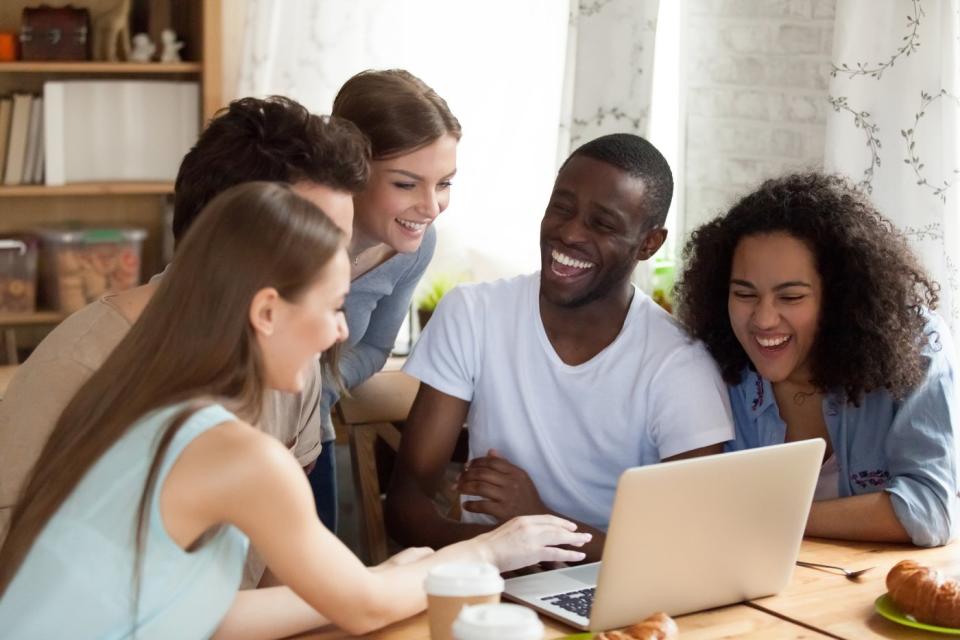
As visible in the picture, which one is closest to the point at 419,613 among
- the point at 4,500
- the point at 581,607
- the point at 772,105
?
the point at 581,607

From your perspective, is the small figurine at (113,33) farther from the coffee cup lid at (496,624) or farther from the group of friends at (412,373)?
the coffee cup lid at (496,624)

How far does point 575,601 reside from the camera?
5.24 ft

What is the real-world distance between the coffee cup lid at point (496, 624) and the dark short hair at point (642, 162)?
3.63ft

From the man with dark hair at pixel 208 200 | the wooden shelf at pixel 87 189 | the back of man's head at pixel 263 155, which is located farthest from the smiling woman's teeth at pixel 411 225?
the wooden shelf at pixel 87 189

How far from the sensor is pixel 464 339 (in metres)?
2.17

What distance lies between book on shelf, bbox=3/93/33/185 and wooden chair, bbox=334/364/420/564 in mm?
1404

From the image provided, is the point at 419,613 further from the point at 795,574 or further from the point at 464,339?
the point at 464,339

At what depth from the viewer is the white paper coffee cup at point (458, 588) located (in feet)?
4.12

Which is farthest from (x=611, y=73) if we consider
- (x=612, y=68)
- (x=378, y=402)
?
(x=378, y=402)

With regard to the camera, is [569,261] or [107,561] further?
[569,261]

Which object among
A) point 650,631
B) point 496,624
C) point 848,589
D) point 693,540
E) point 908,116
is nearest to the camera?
point 496,624

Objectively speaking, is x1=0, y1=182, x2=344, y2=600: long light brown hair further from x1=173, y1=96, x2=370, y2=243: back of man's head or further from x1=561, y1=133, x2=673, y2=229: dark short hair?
x1=561, y1=133, x2=673, y2=229: dark short hair

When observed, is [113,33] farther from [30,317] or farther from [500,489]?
[500,489]

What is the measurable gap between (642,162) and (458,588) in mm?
1025
